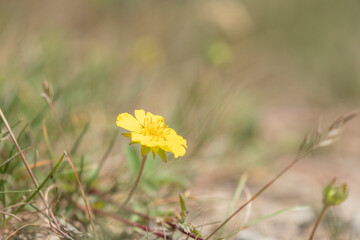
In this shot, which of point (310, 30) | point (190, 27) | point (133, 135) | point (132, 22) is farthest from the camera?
point (310, 30)

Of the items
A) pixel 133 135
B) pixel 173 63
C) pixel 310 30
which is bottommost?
pixel 133 135

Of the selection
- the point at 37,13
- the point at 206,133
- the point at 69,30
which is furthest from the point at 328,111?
the point at 37,13

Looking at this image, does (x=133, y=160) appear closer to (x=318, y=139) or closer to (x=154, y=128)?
(x=154, y=128)

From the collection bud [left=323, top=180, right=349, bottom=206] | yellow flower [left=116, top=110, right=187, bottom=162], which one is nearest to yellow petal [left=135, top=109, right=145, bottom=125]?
yellow flower [left=116, top=110, right=187, bottom=162]

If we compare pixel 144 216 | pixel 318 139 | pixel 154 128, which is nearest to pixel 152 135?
pixel 154 128

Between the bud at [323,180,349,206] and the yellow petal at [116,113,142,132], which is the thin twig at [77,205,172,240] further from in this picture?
the bud at [323,180,349,206]

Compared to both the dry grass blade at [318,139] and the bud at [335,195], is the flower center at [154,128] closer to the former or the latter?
the dry grass blade at [318,139]

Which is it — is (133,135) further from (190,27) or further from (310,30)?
(310,30)
